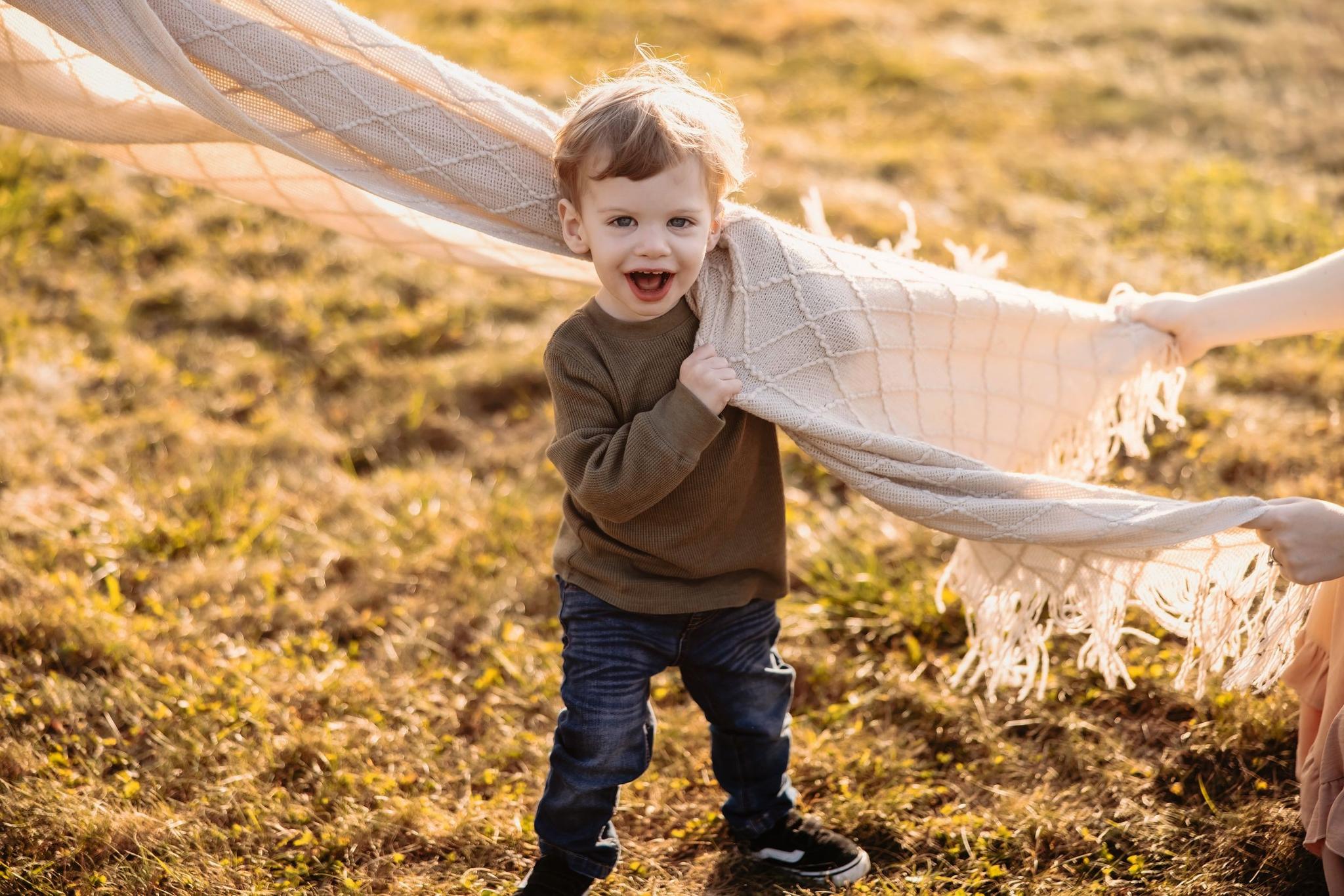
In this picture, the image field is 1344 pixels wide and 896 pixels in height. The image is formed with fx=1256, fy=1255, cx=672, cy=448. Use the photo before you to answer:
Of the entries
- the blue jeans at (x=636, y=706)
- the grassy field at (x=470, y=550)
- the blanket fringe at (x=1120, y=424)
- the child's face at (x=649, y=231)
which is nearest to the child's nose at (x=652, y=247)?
the child's face at (x=649, y=231)

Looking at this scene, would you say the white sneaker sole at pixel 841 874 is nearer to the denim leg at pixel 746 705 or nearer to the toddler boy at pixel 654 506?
the toddler boy at pixel 654 506

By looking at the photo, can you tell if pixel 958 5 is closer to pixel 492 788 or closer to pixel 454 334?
pixel 454 334

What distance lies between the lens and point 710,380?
7.22ft

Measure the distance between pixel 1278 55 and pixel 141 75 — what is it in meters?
6.43

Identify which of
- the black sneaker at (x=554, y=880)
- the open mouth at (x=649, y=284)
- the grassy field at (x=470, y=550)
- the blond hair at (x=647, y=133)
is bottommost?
the black sneaker at (x=554, y=880)

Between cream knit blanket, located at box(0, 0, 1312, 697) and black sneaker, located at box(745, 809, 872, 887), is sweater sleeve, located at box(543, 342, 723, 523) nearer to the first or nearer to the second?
cream knit blanket, located at box(0, 0, 1312, 697)

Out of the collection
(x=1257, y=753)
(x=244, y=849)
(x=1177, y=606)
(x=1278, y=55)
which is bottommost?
(x=244, y=849)

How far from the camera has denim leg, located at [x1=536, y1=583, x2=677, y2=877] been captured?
2393 millimetres

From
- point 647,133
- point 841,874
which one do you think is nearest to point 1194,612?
point 841,874

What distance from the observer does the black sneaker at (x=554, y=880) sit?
2.47 metres

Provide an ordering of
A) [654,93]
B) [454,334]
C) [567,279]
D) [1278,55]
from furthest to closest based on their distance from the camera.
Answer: [1278,55], [454,334], [567,279], [654,93]

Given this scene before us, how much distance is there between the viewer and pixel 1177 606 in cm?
236

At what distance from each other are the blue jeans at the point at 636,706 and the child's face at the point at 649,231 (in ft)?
2.01

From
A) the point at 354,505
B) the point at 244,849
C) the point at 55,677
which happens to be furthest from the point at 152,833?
the point at 354,505
